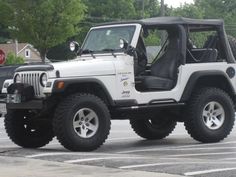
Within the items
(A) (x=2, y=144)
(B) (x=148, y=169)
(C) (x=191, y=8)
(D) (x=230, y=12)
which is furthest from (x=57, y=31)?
(D) (x=230, y=12)

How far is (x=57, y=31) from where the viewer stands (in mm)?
40562

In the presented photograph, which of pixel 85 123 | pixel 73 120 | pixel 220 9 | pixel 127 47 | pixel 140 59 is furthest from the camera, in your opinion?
pixel 220 9

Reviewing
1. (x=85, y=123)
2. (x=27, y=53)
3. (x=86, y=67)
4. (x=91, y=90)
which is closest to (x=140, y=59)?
(x=91, y=90)

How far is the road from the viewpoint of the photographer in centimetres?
919

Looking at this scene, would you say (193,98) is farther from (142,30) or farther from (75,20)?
(75,20)

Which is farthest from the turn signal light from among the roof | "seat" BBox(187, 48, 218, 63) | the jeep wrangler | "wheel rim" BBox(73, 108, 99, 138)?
"seat" BBox(187, 48, 218, 63)

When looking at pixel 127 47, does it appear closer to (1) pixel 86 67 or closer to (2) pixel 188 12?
(1) pixel 86 67

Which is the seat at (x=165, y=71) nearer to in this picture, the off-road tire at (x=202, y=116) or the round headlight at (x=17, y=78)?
the off-road tire at (x=202, y=116)

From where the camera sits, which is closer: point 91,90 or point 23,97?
point 23,97

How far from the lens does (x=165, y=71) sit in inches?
511

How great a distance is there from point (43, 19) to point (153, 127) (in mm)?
27232

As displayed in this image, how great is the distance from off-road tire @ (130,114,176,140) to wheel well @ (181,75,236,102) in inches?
45.1

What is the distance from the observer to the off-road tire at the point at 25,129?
1234 centimetres

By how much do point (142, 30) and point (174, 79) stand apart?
1079mm
